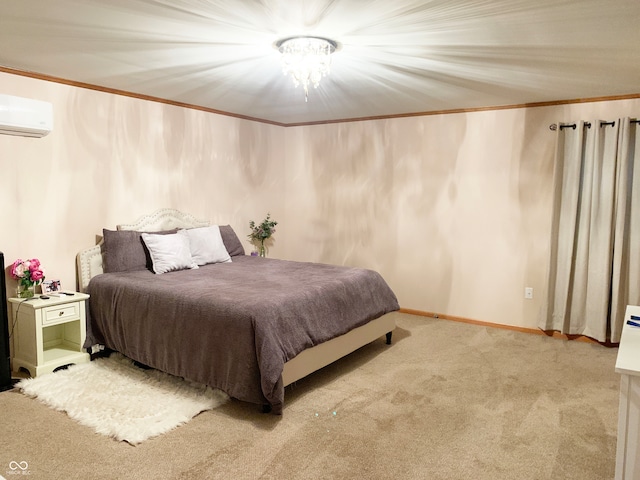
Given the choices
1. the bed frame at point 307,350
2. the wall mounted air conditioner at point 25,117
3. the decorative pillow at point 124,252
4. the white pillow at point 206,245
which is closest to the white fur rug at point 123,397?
the bed frame at point 307,350

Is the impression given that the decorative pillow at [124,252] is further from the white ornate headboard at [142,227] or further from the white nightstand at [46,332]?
the white nightstand at [46,332]

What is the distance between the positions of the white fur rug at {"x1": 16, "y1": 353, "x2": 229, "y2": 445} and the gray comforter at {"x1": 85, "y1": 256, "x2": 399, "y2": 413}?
0.45 ft

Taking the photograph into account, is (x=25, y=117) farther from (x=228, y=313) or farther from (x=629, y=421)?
(x=629, y=421)

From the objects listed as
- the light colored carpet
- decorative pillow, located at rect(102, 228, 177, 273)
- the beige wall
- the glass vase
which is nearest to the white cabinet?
the light colored carpet

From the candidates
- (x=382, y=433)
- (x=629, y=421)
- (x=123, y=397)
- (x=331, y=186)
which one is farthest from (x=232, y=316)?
(x=331, y=186)

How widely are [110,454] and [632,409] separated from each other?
7.77ft

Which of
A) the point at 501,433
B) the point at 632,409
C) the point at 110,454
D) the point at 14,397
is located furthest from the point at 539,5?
the point at 14,397

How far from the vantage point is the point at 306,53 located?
286cm

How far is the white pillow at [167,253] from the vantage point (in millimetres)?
3924

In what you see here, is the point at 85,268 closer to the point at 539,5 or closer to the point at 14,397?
the point at 14,397

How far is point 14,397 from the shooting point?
3.01 metres

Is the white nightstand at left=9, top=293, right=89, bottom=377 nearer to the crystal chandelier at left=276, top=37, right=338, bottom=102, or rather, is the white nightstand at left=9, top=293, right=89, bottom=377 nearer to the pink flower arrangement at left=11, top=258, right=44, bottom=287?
the pink flower arrangement at left=11, top=258, right=44, bottom=287

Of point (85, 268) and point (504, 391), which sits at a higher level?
point (85, 268)
